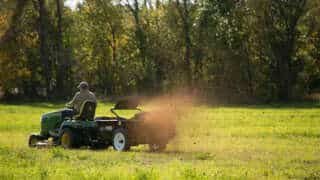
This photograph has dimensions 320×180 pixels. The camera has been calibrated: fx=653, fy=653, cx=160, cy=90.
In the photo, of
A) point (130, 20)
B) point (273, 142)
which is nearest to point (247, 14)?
point (130, 20)

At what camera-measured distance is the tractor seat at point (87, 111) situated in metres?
18.6

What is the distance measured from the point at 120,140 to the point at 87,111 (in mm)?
1616

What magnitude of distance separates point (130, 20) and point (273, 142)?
56018 mm

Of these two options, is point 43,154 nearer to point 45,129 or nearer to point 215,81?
point 45,129

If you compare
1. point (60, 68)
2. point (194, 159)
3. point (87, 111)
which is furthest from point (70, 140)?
point (60, 68)

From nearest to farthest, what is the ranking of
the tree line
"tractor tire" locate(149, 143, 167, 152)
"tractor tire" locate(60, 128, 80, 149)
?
"tractor tire" locate(149, 143, 167, 152)
"tractor tire" locate(60, 128, 80, 149)
the tree line

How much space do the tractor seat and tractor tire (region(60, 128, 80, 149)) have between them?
474 millimetres

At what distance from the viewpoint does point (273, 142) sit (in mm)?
20047

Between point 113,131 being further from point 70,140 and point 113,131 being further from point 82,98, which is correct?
point 82,98

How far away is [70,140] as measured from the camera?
60.5ft

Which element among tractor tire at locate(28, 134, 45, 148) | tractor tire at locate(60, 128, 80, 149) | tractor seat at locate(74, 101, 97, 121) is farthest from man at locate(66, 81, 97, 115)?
tractor tire at locate(28, 134, 45, 148)

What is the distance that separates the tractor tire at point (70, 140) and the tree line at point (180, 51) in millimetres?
42465

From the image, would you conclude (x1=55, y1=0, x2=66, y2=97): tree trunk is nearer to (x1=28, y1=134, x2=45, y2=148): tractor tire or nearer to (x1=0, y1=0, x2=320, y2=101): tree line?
(x1=0, y1=0, x2=320, y2=101): tree line

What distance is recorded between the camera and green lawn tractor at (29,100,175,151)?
58.0 ft
